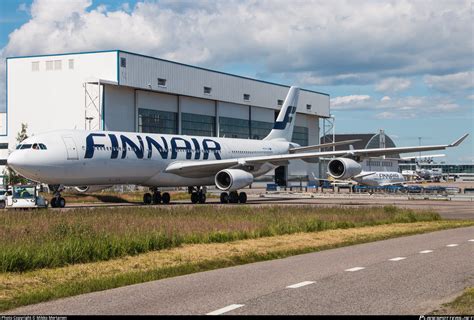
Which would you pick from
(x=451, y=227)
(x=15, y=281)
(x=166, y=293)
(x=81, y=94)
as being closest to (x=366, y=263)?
(x=166, y=293)

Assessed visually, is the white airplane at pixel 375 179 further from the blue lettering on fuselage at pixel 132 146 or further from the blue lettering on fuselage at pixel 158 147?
the blue lettering on fuselage at pixel 132 146

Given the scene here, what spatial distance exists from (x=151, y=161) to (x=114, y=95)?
82.4 feet

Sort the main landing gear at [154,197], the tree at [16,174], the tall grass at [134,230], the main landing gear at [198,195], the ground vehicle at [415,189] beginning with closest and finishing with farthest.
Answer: the tall grass at [134,230], the main landing gear at [154,197], the main landing gear at [198,195], the tree at [16,174], the ground vehicle at [415,189]

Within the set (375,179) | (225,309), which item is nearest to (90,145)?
(225,309)

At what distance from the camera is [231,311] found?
8.84 m

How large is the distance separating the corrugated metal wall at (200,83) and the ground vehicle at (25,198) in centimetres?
2654

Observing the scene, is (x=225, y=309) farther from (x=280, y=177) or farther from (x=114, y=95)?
(x=280, y=177)

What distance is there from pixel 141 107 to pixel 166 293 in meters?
57.6

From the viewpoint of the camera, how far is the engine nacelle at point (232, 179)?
41.5 meters

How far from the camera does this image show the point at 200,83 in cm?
7412

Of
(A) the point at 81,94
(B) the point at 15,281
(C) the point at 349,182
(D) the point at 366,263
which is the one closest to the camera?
(B) the point at 15,281

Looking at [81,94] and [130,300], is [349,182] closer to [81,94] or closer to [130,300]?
[81,94]

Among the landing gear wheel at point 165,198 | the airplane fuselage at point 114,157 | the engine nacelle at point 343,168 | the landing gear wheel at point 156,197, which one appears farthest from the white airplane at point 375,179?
the landing gear wheel at point 156,197

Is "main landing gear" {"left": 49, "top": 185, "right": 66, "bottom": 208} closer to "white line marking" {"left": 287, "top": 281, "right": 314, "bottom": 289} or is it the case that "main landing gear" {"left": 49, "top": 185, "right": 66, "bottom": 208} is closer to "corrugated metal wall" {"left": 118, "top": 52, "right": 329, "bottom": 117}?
"white line marking" {"left": 287, "top": 281, "right": 314, "bottom": 289}
